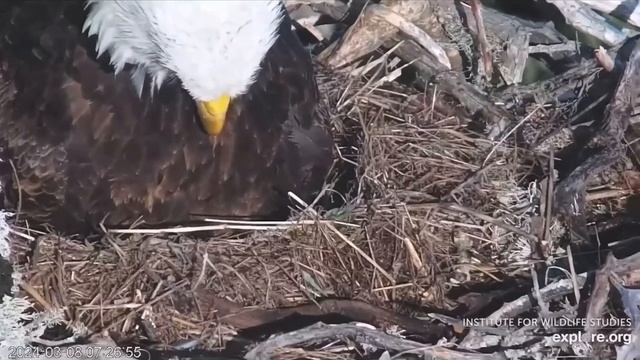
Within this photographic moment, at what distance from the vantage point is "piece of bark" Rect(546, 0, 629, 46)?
346 centimetres

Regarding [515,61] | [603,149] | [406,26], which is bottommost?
[603,149]

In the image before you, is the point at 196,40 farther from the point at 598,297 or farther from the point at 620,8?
the point at 620,8

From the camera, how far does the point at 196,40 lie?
2.33m

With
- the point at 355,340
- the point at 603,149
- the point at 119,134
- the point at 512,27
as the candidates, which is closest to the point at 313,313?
the point at 355,340

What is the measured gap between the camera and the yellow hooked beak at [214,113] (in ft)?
8.32

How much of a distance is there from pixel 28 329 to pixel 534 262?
1321 millimetres

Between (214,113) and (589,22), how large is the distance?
4.96 feet

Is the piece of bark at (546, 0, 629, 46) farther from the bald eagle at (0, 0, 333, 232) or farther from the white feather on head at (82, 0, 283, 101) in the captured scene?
the white feather on head at (82, 0, 283, 101)

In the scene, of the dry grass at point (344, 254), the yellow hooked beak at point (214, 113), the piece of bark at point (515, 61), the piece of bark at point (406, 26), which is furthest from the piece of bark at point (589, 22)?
the yellow hooked beak at point (214, 113)

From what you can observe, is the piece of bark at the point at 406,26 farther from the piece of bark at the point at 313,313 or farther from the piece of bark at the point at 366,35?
the piece of bark at the point at 313,313

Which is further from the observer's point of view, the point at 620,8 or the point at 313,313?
the point at 620,8

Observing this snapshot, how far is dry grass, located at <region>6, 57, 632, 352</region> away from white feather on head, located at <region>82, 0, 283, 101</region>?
0.49m

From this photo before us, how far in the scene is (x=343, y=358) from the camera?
101 inches

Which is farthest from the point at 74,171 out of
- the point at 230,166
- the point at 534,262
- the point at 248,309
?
the point at 534,262
